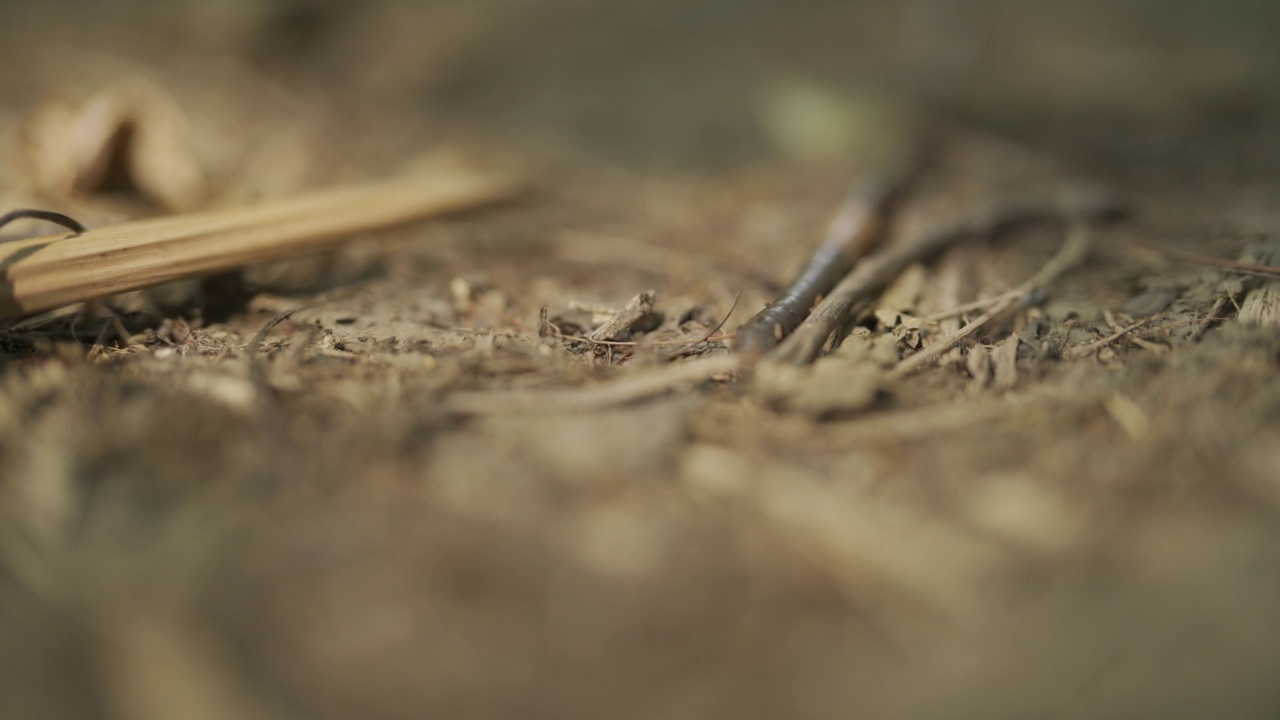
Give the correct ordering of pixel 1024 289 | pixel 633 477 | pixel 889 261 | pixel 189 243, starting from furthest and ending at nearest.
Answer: pixel 889 261
pixel 1024 289
pixel 189 243
pixel 633 477

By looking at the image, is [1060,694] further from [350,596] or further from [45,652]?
[45,652]

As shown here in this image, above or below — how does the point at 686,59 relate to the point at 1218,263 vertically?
above

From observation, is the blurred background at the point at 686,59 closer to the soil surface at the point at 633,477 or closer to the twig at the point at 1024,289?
the soil surface at the point at 633,477

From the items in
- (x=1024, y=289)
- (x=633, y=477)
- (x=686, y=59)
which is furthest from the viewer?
(x=686, y=59)

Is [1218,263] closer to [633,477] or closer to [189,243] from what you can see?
[633,477]

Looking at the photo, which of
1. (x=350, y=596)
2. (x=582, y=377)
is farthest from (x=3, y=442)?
(x=582, y=377)

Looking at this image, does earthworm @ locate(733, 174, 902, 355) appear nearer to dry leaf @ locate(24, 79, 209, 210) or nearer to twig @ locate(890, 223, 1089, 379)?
twig @ locate(890, 223, 1089, 379)

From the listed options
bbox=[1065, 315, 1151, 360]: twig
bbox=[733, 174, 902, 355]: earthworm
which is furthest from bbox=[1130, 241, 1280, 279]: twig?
bbox=[733, 174, 902, 355]: earthworm

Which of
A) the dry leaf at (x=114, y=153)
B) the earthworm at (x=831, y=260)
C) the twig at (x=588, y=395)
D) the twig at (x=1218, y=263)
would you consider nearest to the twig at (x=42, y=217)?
the dry leaf at (x=114, y=153)

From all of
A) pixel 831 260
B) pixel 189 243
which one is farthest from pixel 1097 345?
pixel 189 243
